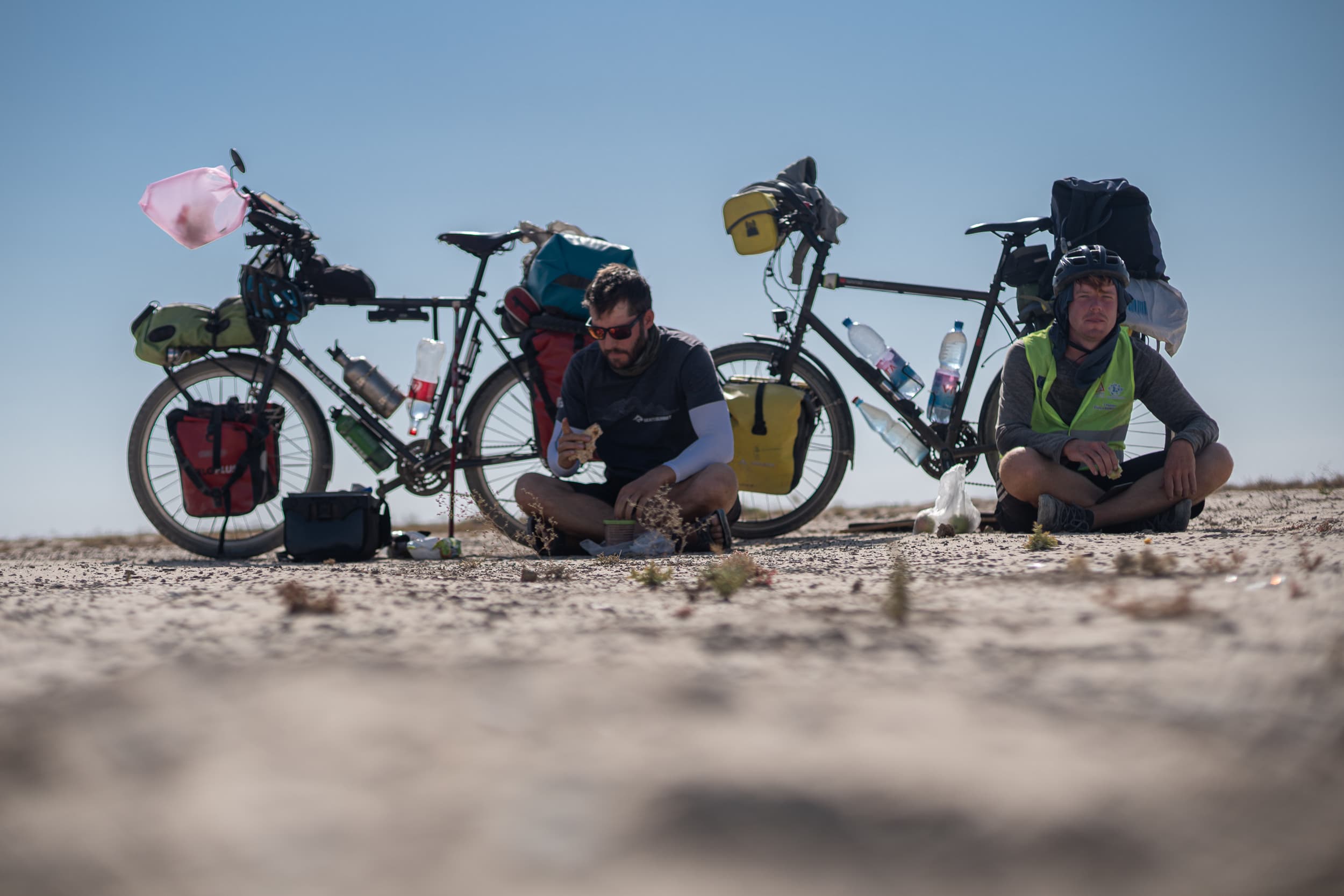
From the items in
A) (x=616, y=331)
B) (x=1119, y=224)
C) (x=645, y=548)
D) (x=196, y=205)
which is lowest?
(x=645, y=548)

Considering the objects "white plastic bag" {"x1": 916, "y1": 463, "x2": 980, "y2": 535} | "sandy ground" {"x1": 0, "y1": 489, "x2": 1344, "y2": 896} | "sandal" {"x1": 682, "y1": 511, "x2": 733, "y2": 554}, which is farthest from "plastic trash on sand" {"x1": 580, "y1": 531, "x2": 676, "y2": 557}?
"sandy ground" {"x1": 0, "y1": 489, "x2": 1344, "y2": 896}

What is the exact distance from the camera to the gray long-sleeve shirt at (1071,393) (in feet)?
14.6

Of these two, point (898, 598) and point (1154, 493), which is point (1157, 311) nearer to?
point (1154, 493)

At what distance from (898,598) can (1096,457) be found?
261cm

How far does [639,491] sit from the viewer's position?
13.6ft

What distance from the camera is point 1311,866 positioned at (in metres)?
0.82

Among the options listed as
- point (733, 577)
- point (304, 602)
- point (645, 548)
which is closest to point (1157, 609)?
point (733, 577)

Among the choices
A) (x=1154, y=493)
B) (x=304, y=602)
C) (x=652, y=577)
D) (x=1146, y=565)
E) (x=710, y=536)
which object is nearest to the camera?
(x=304, y=602)

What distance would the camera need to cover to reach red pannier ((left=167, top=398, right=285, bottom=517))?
527 cm

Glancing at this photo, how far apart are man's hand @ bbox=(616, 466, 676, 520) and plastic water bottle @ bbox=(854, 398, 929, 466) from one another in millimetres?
1844

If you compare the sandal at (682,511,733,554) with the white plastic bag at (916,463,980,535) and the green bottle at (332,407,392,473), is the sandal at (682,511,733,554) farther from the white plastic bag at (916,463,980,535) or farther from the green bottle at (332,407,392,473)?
the green bottle at (332,407,392,473)

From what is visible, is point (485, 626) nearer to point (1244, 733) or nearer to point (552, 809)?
point (552, 809)

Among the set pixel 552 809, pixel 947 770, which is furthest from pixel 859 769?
pixel 552 809

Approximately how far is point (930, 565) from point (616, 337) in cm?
202
